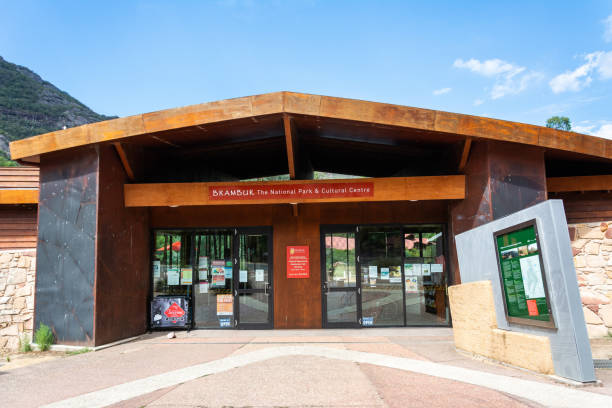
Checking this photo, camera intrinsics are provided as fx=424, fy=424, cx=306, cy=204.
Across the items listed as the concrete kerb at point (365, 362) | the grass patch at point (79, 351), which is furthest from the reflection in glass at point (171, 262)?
the concrete kerb at point (365, 362)

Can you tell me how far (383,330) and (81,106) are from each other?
77078mm

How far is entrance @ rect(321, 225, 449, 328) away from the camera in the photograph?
394 inches

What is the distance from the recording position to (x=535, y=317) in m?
5.45

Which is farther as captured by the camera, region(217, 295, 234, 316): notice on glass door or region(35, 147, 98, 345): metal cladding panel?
region(217, 295, 234, 316): notice on glass door

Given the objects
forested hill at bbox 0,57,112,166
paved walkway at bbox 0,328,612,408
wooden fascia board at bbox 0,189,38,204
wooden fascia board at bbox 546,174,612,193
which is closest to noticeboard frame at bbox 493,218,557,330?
paved walkway at bbox 0,328,612,408

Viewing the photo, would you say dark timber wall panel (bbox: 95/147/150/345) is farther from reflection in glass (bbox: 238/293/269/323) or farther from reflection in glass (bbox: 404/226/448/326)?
reflection in glass (bbox: 404/226/448/326)

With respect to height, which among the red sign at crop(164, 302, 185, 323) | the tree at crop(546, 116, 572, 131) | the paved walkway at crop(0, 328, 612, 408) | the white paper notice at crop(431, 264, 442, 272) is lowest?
the paved walkway at crop(0, 328, 612, 408)

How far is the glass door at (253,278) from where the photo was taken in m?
10.2

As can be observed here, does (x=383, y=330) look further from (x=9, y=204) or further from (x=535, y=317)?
(x=9, y=204)

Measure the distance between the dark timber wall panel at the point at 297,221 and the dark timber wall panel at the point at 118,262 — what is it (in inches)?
39.5

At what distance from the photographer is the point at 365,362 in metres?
6.45

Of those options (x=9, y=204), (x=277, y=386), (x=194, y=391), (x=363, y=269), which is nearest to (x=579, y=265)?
(x=363, y=269)

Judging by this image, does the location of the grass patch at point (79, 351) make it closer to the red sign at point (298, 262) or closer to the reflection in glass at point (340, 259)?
the red sign at point (298, 262)

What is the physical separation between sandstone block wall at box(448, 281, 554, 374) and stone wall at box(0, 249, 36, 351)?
936cm
